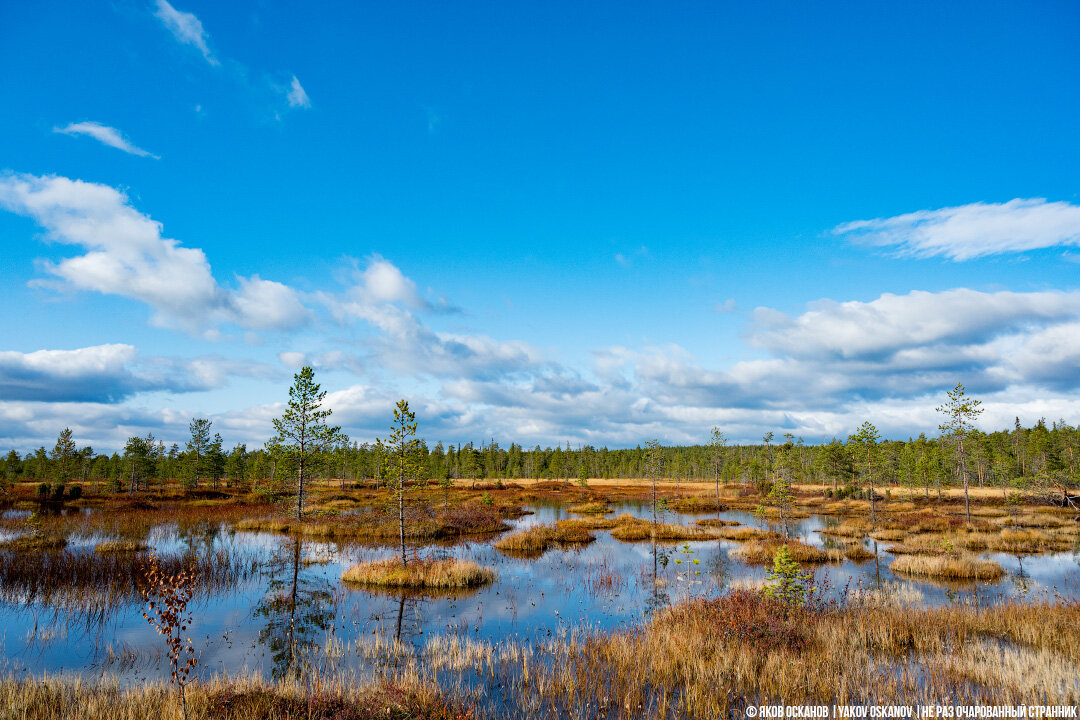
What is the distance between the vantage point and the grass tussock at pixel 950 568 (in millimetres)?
26641

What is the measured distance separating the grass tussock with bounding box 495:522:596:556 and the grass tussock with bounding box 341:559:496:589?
28.2 ft

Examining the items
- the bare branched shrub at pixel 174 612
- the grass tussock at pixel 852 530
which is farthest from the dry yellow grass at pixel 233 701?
the grass tussock at pixel 852 530

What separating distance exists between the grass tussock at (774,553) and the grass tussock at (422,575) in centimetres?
1649

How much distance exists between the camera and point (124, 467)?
95188 millimetres

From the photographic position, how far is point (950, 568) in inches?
1063

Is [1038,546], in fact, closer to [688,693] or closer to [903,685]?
[903,685]

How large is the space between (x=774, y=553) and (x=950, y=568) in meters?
8.78

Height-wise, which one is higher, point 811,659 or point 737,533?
point 811,659

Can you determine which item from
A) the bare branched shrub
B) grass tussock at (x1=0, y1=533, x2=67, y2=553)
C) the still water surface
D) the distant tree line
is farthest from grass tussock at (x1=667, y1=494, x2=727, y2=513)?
grass tussock at (x1=0, y1=533, x2=67, y2=553)

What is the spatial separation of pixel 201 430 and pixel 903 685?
10325 centimetres

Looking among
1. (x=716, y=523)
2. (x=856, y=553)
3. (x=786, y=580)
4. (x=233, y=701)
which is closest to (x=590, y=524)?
(x=716, y=523)

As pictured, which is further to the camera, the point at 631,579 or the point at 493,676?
the point at 631,579

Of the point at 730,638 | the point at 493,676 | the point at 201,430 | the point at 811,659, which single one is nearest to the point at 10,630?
the point at 493,676

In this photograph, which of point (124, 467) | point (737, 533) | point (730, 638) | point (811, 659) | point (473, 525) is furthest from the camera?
point (124, 467)
